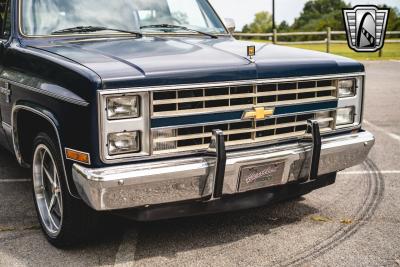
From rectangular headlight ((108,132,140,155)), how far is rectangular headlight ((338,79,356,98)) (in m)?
1.62

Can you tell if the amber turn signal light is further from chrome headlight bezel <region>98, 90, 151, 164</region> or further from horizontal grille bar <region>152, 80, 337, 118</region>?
horizontal grille bar <region>152, 80, 337, 118</region>

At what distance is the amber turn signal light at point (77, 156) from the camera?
3.31m

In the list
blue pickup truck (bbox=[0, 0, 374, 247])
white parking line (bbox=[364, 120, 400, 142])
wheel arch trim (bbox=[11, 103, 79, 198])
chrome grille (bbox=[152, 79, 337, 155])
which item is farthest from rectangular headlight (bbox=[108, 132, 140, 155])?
white parking line (bbox=[364, 120, 400, 142])

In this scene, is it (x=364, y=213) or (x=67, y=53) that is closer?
(x=67, y=53)

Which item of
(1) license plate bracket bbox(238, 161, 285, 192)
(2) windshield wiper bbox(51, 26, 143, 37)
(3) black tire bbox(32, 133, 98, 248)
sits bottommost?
(3) black tire bbox(32, 133, 98, 248)

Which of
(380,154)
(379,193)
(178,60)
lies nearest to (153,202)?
(178,60)

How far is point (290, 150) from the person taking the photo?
3.76m

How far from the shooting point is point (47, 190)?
14.1 ft

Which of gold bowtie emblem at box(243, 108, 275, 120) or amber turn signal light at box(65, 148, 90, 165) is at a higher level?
gold bowtie emblem at box(243, 108, 275, 120)

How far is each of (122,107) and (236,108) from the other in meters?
0.74

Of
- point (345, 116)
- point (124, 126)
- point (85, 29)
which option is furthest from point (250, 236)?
point (85, 29)

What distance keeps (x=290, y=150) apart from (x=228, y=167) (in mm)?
507

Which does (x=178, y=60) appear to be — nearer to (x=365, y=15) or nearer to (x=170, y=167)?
(x=170, y=167)

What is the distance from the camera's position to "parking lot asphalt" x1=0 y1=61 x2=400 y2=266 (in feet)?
12.1
